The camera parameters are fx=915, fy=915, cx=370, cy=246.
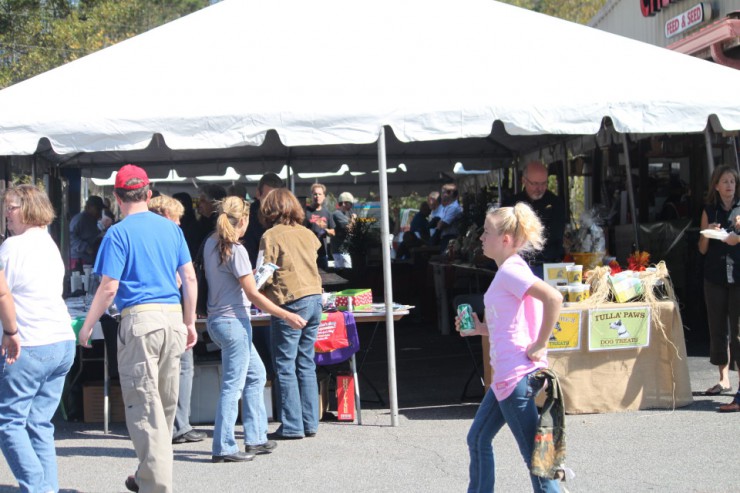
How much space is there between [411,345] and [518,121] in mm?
4790

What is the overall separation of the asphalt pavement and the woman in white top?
0.73 m

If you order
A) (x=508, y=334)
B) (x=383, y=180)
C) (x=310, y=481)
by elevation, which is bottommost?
(x=310, y=481)

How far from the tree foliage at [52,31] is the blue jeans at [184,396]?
23.1 meters

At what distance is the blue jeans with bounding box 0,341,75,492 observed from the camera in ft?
15.2

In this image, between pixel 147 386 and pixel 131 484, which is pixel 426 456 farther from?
pixel 147 386

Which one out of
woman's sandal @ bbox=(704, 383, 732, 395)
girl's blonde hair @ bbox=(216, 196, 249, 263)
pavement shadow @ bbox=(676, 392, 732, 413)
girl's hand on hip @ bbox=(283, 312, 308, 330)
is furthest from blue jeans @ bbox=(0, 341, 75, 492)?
woman's sandal @ bbox=(704, 383, 732, 395)

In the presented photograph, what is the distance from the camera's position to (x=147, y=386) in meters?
4.64

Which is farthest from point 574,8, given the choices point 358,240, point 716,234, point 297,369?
point 297,369

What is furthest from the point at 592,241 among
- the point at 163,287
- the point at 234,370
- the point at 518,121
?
the point at 163,287

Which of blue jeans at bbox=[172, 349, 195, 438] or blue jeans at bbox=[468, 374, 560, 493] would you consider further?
blue jeans at bbox=[172, 349, 195, 438]

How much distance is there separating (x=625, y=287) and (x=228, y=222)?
10.1 ft

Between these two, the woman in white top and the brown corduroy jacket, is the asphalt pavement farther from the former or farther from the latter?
the brown corduroy jacket

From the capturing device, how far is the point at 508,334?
410 centimetres

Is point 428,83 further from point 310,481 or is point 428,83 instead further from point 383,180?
point 310,481
